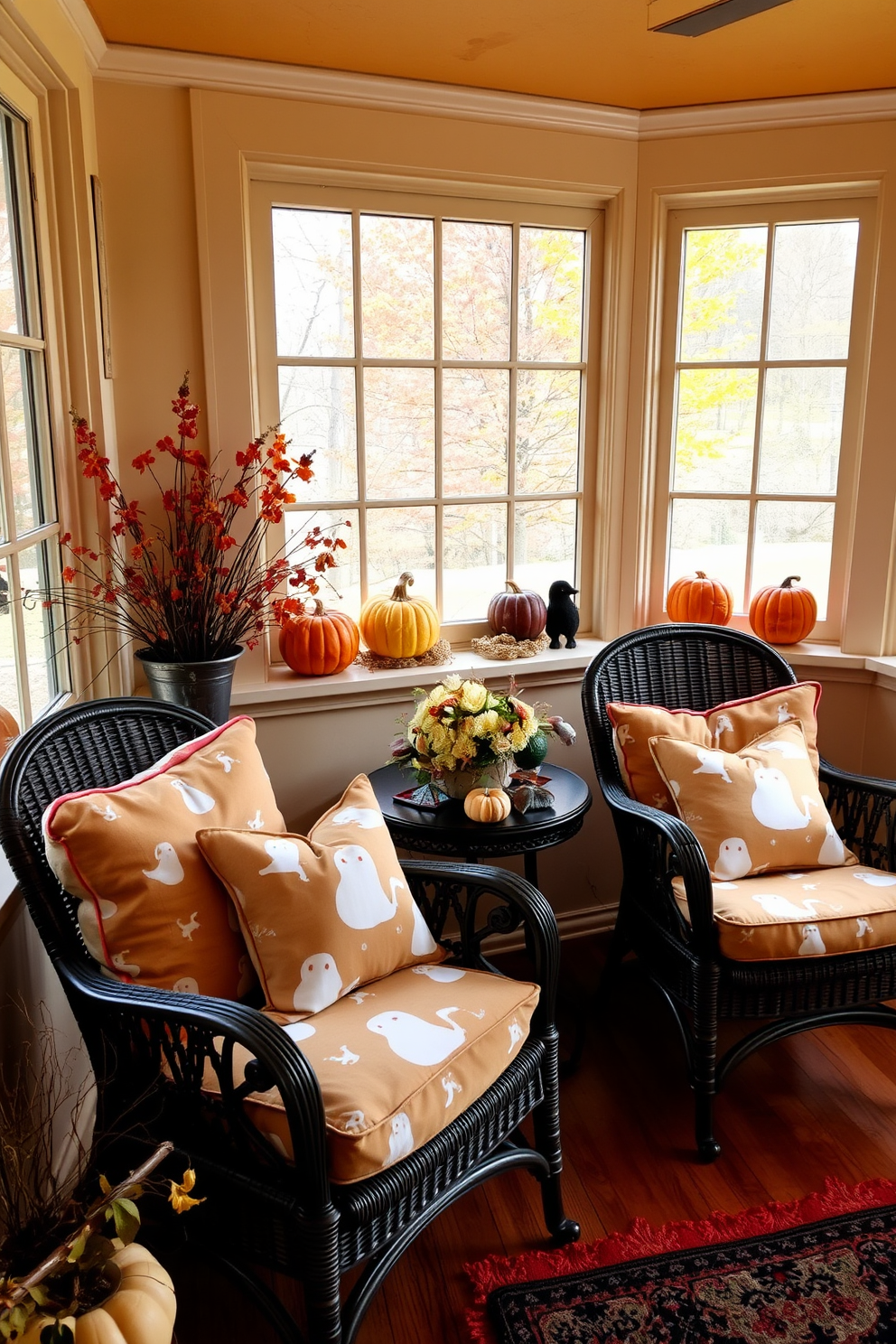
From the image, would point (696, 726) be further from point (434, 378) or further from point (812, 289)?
point (812, 289)

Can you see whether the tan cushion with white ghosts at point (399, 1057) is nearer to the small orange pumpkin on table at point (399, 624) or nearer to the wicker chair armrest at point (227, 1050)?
the wicker chair armrest at point (227, 1050)

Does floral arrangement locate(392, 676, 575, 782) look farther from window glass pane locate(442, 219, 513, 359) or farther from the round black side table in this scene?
window glass pane locate(442, 219, 513, 359)

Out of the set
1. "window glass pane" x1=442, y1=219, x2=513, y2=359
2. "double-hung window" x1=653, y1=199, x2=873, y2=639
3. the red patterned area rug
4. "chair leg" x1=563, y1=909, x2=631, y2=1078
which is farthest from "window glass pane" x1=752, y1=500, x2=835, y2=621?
the red patterned area rug

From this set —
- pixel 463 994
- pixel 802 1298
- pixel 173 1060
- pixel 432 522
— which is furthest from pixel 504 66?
pixel 802 1298

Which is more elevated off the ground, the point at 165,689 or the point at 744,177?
the point at 744,177

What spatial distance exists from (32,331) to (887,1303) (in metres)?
2.50

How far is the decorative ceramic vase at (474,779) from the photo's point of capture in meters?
2.31

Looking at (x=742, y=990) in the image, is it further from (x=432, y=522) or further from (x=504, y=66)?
(x=504, y=66)

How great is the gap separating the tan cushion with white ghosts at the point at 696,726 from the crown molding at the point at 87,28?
6.18ft

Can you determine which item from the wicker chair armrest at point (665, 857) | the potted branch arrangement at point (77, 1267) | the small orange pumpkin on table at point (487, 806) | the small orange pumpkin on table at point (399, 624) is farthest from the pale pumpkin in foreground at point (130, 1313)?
the small orange pumpkin on table at point (399, 624)

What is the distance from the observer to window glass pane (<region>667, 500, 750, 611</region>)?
307 centimetres

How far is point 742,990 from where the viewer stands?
2.12 meters

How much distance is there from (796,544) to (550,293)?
1056 millimetres

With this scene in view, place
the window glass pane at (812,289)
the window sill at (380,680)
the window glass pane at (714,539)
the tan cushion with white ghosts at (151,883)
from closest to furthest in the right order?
the tan cushion with white ghosts at (151,883) < the window sill at (380,680) < the window glass pane at (812,289) < the window glass pane at (714,539)
